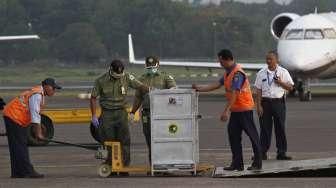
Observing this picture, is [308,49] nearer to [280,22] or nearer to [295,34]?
[295,34]

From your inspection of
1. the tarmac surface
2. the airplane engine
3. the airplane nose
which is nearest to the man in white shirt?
the tarmac surface

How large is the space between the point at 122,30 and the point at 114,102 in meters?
88.8

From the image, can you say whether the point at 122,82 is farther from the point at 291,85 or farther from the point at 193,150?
the point at 291,85

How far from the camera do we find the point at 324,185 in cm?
1323

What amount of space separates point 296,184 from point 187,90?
7.32 ft

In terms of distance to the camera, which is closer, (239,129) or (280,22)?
(239,129)

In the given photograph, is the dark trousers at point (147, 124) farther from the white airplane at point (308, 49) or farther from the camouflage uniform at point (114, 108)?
the white airplane at point (308, 49)

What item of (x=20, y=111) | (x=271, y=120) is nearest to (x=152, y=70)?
(x=20, y=111)

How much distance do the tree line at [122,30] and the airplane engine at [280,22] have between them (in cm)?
5282

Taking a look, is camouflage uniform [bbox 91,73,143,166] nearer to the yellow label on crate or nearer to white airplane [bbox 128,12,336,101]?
the yellow label on crate

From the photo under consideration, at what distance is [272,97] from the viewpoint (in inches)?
684

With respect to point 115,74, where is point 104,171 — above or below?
below

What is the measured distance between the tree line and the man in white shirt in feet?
257

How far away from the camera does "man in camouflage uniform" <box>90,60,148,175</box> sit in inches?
611
